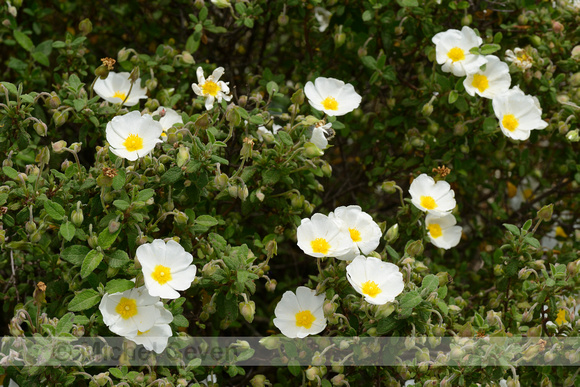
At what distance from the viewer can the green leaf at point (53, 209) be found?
1.64m

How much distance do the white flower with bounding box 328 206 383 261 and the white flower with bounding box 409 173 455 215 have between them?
22cm

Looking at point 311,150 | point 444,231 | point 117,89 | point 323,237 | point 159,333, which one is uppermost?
point 311,150

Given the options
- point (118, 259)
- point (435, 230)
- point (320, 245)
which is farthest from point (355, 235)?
point (118, 259)

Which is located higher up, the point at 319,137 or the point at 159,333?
the point at 319,137

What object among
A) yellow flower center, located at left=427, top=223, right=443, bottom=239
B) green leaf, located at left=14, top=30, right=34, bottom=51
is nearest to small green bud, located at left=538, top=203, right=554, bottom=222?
yellow flower center, located at left=427, top=223, right=443, bottom=239

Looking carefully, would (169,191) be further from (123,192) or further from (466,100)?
(466,100)

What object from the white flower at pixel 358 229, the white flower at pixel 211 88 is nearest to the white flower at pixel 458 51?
the white flower at pixel 358 229

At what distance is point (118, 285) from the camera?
1.60 meters

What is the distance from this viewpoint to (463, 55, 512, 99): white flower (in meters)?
2.20

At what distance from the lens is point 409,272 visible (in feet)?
5.70

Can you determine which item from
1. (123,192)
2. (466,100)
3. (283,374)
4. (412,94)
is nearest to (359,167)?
(412,94)

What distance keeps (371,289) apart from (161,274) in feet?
1.85

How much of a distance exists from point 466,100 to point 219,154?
3.14 ft

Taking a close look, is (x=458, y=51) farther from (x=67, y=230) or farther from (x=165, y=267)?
(x=67, y=230)
